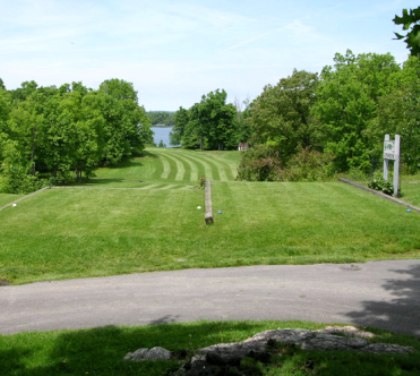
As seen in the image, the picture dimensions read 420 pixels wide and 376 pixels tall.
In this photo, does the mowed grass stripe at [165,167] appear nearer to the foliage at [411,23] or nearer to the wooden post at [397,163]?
the wooden post at [397,163]

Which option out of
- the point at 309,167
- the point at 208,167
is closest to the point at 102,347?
the point at 309,167

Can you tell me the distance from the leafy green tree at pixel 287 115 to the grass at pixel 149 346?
107 feet

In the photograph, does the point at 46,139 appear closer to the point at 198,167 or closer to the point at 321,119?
the point at 321,119

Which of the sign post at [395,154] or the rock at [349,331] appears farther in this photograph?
the sign post at [395,154]

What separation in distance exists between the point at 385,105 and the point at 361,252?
71.1 ft

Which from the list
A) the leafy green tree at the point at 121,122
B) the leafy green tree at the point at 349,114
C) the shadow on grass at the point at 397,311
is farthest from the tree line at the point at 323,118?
the shadow on grass at the point at 397,311

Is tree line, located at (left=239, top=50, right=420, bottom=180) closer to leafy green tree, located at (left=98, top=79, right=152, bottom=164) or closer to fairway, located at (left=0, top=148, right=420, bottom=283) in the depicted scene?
fairway, located at (left=0, top=148, right=420, bottom=283)

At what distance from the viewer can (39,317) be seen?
32.0 feet

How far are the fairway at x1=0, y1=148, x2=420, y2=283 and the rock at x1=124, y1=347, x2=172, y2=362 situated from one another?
20.8ft

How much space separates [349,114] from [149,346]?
35202mm

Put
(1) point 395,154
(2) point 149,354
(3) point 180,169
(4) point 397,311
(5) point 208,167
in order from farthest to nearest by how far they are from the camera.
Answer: (5) point 208,167 < (3) point 180,169 < (1) point 395,154 < (4) point 397,311 < (2) point 149,354

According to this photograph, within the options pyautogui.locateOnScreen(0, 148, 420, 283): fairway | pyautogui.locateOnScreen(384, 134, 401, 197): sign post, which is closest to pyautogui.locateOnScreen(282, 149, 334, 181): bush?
pyautogui.locateOnScreen(384, 134, 401, 197): sign post

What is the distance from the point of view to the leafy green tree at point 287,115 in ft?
131

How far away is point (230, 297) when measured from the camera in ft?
34.2
